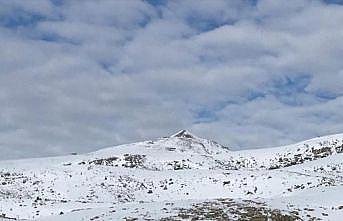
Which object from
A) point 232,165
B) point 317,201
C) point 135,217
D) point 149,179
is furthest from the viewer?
point 232,165

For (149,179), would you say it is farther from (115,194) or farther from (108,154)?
(108,154)

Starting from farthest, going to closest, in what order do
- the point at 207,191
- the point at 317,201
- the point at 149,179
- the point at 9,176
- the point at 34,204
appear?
the point at 9,176 → the point at 149,179 → the point at 207,191 → the point at 34,204 → the point at 317,201

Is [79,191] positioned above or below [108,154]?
below

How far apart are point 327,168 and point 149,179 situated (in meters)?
14.8

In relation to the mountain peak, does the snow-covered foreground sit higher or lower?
lower

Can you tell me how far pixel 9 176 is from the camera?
5138 cm

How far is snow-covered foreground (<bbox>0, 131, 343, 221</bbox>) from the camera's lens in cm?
2669

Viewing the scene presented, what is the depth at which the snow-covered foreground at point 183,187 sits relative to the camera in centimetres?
2669

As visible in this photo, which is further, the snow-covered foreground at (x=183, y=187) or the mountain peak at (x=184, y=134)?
the mountain peak at (x=184, y=134)

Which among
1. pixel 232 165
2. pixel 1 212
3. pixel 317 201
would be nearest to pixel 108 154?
pixel 232 165

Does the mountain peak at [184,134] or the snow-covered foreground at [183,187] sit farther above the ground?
the mountain peak at [184,134]

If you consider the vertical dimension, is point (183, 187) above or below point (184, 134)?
below

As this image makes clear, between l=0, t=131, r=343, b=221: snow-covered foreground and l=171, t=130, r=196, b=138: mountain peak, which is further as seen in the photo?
l=171, t=130, r=196, b=138: mountain peak

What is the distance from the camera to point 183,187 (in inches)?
1716
